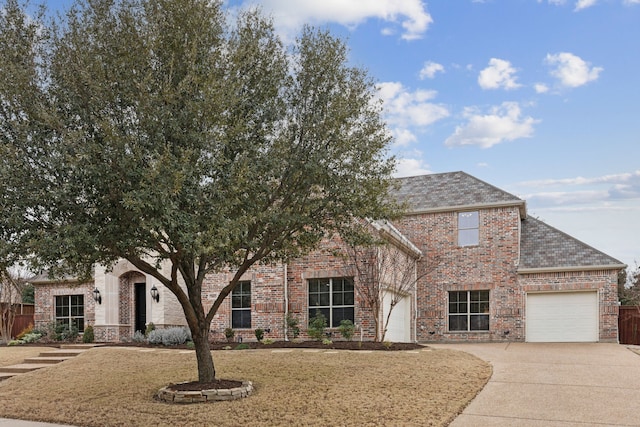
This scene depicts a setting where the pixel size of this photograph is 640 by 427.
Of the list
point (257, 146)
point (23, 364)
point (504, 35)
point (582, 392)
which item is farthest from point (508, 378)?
point (23, 364)

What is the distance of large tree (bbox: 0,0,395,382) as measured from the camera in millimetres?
9062

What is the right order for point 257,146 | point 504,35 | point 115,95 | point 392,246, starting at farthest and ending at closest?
point 392,246
point 504,35
point 257,146
point 115,95

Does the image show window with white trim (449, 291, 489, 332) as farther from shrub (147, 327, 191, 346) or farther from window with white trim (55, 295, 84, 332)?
window with white trim (55, 295, 84, 332)

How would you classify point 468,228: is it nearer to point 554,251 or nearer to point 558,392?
point 554,251

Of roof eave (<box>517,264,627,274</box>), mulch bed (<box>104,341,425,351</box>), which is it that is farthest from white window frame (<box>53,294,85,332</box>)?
roof eave (<box>517,264,627,274</box>)

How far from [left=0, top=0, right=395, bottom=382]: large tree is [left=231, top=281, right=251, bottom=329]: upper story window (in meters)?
9.52

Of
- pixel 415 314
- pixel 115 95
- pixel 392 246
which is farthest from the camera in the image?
pixel 415 314

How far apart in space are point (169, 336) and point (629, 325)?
18.5m

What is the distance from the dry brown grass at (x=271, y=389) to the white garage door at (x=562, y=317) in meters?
8.40

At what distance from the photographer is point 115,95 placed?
942 cm

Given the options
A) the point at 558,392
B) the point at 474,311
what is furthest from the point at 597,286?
the point at 558,392

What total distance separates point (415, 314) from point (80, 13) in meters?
17.9

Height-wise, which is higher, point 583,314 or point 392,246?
point 392,246

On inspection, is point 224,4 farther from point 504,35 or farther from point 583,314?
point 583,314
